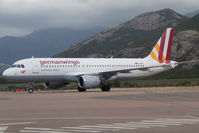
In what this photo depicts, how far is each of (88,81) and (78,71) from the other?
9.99 ft

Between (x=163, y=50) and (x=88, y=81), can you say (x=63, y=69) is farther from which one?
(x=163, y=50)

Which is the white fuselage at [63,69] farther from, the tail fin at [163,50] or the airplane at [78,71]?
the tail fin at [163,50]

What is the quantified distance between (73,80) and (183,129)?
3210cm

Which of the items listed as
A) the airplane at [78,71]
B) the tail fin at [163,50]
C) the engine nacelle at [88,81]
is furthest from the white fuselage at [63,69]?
the tail fin at [163,50]

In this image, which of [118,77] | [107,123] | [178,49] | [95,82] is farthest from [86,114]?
[178,49]

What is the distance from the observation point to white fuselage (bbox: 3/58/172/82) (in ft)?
134

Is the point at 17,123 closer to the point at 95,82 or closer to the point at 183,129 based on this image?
the point at 183,129

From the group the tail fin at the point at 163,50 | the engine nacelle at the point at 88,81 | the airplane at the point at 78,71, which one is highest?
the tail fin at the point at 163,50

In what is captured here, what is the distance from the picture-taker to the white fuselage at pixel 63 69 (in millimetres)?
40844

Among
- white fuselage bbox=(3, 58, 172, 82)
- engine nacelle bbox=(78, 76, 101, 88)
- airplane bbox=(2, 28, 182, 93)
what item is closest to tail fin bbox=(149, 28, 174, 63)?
airplane bbox=(2, 28, 182, 93)

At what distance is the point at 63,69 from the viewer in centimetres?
4294

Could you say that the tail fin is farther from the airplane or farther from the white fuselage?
the white fuselage

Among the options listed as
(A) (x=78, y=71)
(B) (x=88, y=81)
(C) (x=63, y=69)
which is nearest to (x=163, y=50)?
(A) (x=78, y=71)

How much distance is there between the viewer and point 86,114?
55.5ft
